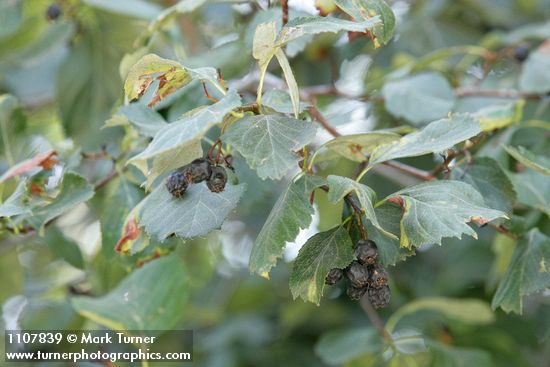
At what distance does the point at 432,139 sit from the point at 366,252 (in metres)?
0.16

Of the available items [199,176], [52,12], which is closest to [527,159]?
[199,176]

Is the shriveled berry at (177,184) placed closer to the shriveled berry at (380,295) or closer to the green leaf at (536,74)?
the shriveled berry at (380,295)

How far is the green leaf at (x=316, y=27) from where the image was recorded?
0.69 meters

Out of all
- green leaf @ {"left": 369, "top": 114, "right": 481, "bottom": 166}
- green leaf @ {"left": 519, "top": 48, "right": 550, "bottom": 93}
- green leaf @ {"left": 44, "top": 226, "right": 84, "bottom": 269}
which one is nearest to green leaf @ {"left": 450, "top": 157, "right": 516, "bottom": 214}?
green leaf @ {"left": 369, "top": 114, "right": 481, "bottom": 166}

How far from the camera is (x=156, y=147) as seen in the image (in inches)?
25.1

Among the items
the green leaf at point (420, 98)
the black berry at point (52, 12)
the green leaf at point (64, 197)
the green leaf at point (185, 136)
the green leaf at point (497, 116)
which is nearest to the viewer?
the green leaf at point (185, 136)

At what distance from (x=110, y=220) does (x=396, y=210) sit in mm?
487

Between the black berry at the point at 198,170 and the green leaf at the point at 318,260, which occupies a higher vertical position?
the black berry at the point at 198,170

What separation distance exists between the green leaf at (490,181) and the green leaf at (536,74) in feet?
1.61

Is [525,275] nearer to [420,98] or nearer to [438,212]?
[438,212]

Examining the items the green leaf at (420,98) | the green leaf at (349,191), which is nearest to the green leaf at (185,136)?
the green leaf at (349,191)

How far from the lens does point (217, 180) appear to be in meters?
0.73

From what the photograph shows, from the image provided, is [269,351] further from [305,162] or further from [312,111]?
[305,162]

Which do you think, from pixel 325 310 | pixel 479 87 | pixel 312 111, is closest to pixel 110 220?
pixel 312 111
